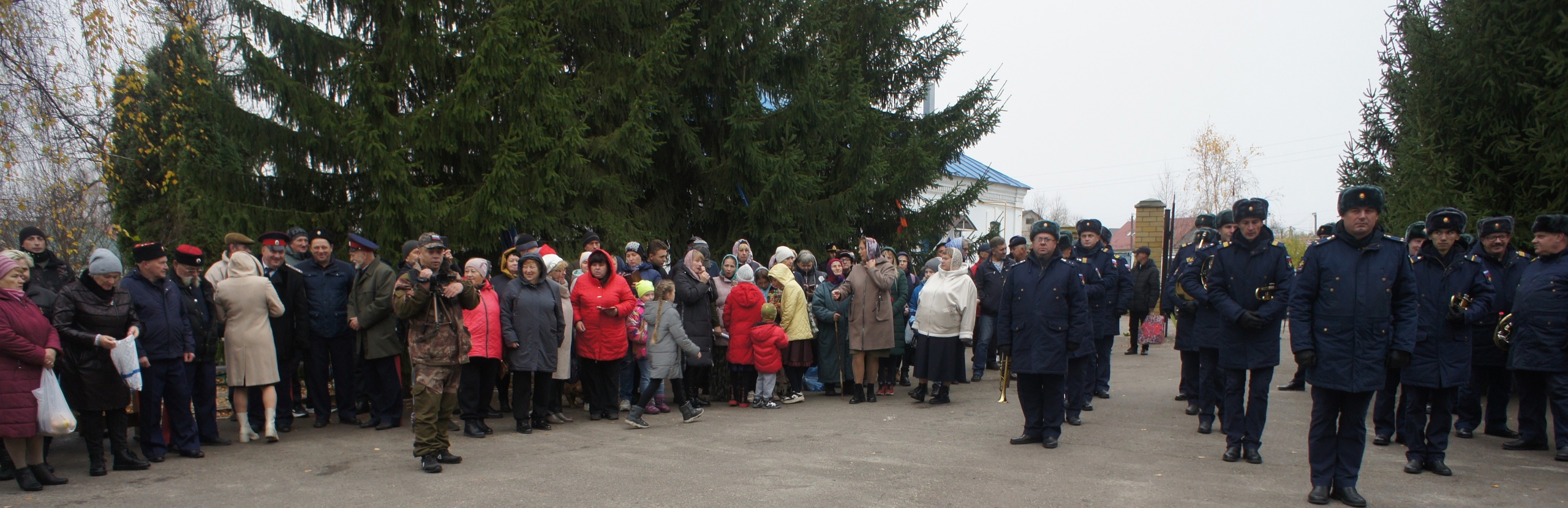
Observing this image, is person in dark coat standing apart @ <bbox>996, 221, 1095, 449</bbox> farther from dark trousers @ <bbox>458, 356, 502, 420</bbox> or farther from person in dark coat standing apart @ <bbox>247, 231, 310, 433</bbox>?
person in dark coat standing apart @ <bbox>247, 231, 310, 433</bbox>

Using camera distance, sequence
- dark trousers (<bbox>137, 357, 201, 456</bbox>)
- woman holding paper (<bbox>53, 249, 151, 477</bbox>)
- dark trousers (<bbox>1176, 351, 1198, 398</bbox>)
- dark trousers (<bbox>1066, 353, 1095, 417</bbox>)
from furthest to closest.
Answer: dark trousers (<bbox>1176, 351, 1198, 398</bbox>) < dark trousers (<bbox>1066, 353, 1095, 417</bbox>) < dark trousers (<bbox>137, 357, 201, 456</bbox>) < woman holding paper (<bbox>53, 249, 151, 477</bbox>)

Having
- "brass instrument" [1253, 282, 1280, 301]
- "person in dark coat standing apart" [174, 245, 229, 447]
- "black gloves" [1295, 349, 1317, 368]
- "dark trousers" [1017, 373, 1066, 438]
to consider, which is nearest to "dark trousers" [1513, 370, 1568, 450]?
"brass instrument" [1253, 282, 1280, 301]

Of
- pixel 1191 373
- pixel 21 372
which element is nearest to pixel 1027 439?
pixel 1191 373

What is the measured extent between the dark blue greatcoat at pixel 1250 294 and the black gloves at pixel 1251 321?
0.07ft

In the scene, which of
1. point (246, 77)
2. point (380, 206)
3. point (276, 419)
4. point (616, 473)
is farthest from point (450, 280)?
point (246, 77)

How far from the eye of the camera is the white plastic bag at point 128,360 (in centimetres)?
627

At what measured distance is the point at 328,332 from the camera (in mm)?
8305

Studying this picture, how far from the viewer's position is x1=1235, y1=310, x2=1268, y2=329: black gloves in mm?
6512

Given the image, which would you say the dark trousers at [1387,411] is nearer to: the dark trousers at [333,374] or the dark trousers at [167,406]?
the dark trousers at [333,374]

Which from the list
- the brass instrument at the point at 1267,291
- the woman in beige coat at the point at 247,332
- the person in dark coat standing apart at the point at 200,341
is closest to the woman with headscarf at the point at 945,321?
Result: the brass instrument at the point at 1267,291

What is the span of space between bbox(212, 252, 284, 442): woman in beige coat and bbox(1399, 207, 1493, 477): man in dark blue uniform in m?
9.11

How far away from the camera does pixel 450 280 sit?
6.43 m

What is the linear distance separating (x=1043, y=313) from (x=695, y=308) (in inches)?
147

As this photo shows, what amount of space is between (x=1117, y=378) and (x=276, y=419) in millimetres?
10045
